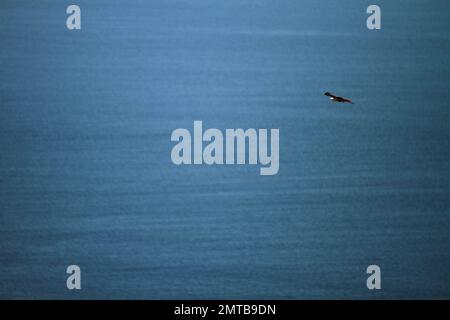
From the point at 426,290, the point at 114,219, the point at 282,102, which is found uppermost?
the point at 282,102

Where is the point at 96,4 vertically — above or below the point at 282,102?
above

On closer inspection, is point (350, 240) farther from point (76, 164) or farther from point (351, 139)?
point (76, 164)

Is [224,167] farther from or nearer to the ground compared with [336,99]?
nearer to the ground

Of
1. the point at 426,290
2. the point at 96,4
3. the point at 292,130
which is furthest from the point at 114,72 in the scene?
the point at 426,290

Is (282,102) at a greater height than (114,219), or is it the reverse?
(282,102)

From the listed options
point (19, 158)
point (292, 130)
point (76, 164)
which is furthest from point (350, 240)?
point (19, 158)

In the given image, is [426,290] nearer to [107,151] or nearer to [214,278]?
[214,278]
